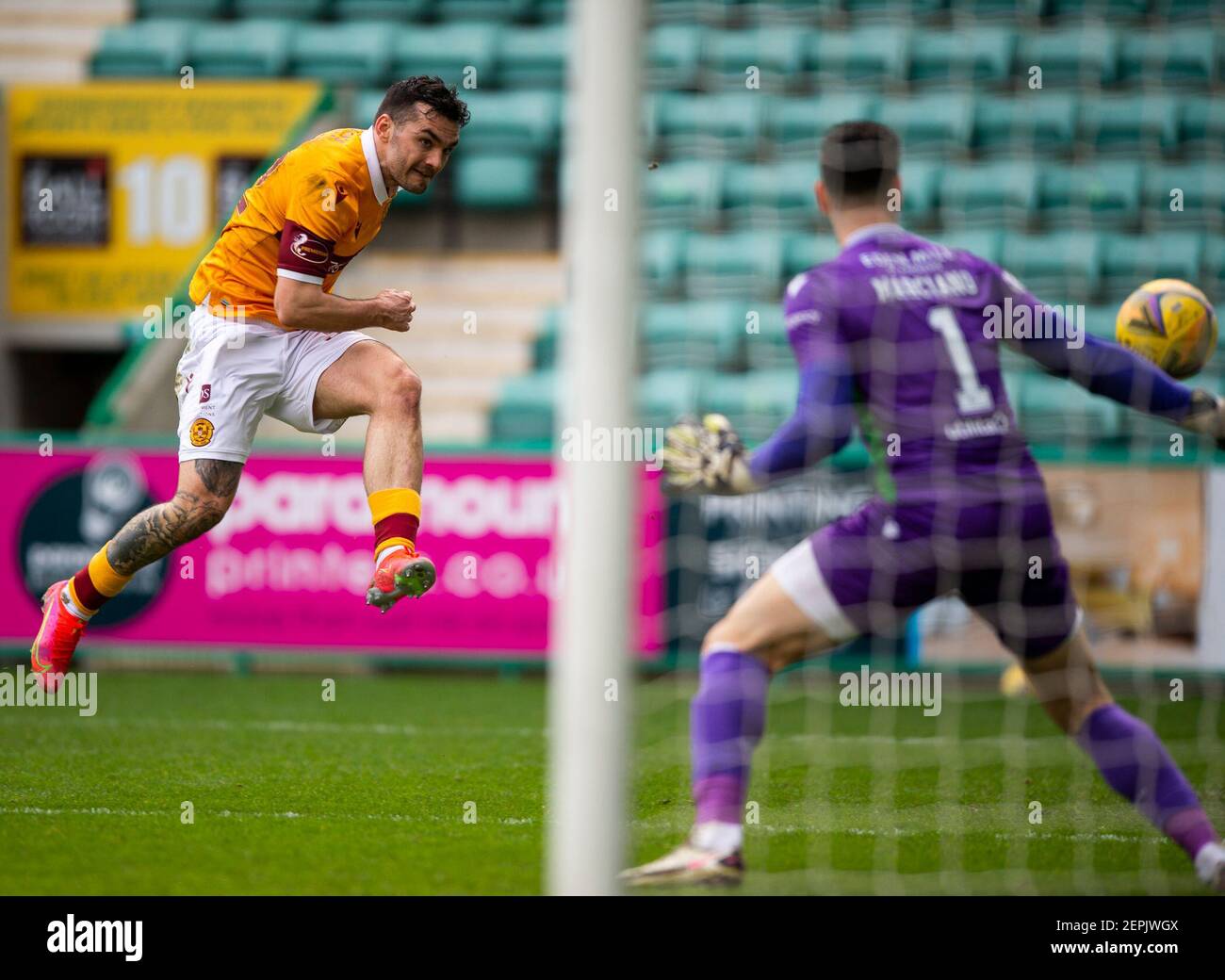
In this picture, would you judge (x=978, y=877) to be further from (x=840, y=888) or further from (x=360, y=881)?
(x=360, y=881)

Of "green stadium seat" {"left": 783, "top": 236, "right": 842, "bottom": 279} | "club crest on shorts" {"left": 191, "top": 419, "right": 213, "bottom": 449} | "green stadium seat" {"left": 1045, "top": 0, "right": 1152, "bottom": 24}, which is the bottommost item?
"club crest on shorts" {"left": 191, "top": 419, "right": 213, "bottom": 449}

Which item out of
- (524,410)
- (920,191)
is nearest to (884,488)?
(524,410)

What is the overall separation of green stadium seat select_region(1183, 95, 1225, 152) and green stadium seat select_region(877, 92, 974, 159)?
1.55 metres

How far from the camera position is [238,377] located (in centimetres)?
520

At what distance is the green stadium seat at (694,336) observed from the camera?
38.0ft

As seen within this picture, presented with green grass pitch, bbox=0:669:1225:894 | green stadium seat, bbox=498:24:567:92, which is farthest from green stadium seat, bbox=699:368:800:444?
green stadium seat, bbox=498:24:567:92

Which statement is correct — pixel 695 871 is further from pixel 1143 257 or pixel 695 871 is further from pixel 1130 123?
pixel 1130 123

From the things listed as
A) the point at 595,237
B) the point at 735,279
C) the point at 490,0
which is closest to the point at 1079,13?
the point at 735,279

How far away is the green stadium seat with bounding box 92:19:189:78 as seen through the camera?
13141mm

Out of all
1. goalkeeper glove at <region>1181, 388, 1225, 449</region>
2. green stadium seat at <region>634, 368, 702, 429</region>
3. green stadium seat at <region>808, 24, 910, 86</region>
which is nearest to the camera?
goalkeeper glove at <region>1181, 388, 1225, 449</region>

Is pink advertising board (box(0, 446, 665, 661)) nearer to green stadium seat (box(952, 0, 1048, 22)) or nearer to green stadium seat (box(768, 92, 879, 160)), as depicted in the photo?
green stadium seat (box(768, 92, 879, 160))

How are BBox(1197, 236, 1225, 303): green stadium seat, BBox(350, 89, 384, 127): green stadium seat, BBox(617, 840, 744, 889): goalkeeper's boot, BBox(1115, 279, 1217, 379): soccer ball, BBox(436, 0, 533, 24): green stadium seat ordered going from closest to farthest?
BBox(617, 840, 744, 889): goalkeeper's boot, BBox(1115, 279, 1217, 379): soccer ball, BBox(1197, 236, 1225, 303): green stadium seat, BBox(350, 89, 384, 127): green stadium seat, BBox(436, 0, 533, 24): green stadium seat

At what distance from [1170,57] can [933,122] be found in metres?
1.75
